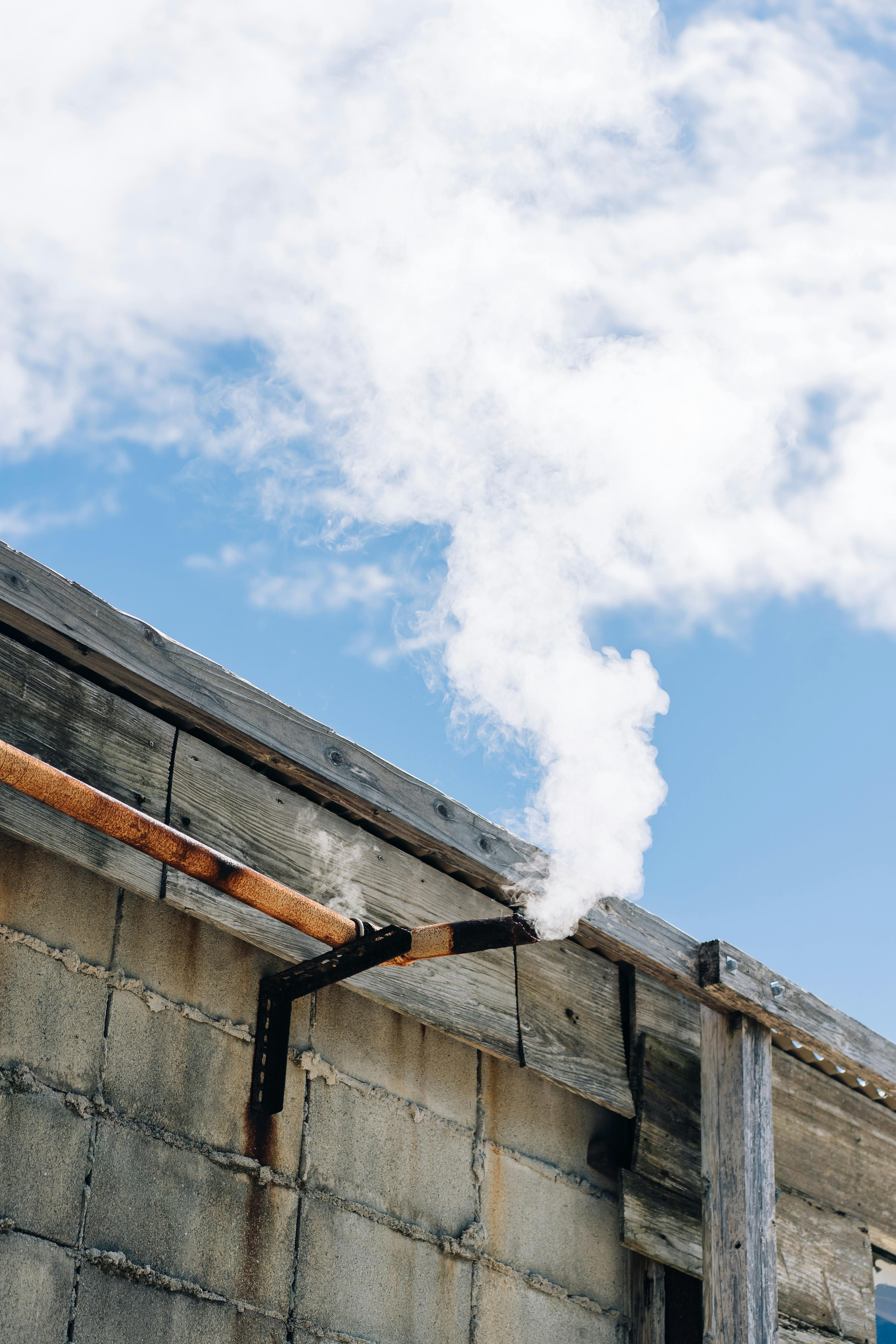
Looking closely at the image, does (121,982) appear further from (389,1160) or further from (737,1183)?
(737,1183)

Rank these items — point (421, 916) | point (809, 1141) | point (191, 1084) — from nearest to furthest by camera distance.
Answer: point (191, 1084) < point (421, 916) < point (809, 1141)

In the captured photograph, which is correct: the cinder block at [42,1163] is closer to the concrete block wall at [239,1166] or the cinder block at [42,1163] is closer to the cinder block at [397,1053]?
the concrete block wall at [239,1166]

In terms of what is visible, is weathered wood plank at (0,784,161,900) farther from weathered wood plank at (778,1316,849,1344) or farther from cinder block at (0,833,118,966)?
weathered wood plank at (778,1316,849,1344)

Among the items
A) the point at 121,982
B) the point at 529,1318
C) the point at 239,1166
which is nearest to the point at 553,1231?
the point at 529,1318

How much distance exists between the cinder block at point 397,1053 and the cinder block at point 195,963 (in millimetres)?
99

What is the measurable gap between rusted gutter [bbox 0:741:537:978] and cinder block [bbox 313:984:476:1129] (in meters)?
0.37

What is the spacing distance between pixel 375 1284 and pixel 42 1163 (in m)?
1.01

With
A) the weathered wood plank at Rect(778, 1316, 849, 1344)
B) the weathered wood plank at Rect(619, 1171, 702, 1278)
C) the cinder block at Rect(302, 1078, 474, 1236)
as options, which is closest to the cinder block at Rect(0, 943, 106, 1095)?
the cinder block at Rect(302, 1078, 474, 1236)

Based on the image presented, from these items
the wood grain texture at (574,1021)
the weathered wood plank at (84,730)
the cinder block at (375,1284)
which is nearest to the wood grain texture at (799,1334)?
the wood grain texture at (574,1021)

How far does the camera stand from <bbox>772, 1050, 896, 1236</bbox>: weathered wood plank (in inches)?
173

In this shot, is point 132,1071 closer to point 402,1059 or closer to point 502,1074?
point 402,1059

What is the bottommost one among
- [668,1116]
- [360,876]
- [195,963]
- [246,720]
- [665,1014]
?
[668,1116]

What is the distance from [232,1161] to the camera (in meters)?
3.06

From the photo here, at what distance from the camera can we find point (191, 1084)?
3.06 m
